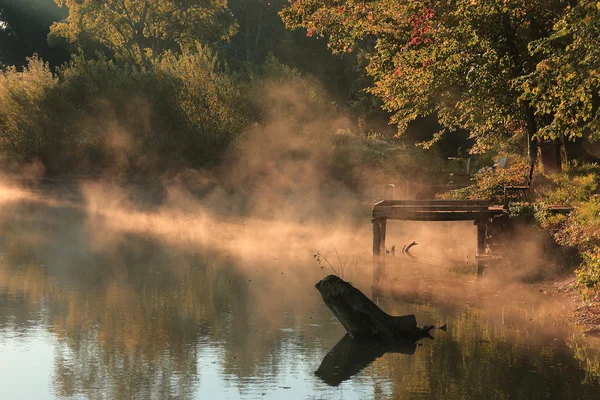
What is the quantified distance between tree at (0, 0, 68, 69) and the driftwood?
261 feet

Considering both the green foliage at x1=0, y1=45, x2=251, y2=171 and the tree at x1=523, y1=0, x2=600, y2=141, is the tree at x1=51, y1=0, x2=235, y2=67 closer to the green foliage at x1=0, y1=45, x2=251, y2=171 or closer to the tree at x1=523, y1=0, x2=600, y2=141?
the green foliage at x1=0, y1=45, x2=251, y2=171

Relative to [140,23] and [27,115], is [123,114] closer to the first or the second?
[27,115]

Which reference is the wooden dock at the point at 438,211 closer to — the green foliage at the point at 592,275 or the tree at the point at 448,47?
the tree at the point at 448,47

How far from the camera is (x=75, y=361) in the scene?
19.2 metres

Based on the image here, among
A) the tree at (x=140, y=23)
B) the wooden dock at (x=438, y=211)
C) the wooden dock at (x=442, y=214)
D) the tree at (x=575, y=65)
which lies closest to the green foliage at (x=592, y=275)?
the tree at (x=575, y=65)

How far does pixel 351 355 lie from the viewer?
1977 centimetres

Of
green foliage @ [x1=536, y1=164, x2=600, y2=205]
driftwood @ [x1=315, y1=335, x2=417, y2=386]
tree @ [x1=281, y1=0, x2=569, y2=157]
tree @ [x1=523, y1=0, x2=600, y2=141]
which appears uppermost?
tree @ [x1=281, y1=0, x2=569, y2=157]

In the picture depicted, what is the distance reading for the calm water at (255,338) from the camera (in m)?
17.5

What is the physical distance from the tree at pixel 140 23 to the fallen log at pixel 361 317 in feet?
238

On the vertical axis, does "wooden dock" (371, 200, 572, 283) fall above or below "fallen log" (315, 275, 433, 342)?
above

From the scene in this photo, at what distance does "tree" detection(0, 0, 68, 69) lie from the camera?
94.4m

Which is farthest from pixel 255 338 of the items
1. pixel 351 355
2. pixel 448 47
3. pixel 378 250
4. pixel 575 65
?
pixel 448 47

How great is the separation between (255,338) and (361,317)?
2402 mm

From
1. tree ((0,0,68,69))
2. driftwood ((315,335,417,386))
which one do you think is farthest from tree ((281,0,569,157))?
tree ((0,0,68,69))
